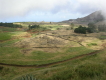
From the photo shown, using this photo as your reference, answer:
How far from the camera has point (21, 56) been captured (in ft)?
69.8

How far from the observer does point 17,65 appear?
17391mm

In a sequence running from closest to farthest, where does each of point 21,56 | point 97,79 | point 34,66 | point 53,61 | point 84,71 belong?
point 97,79 < point 84,71 < point 34,66 < point 53,61 < point 21,56

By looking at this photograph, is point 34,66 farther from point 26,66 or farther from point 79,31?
point 79,31

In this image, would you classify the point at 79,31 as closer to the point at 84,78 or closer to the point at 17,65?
the point at 17,65

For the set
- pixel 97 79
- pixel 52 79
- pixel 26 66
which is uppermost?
pixel 97 79

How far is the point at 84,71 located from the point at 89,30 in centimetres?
4414

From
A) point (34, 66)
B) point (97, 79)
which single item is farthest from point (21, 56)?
point (97, 79)

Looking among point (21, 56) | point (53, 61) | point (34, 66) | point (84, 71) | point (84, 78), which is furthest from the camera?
point (21, 56)

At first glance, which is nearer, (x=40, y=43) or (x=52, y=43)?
(x=40, y=43)

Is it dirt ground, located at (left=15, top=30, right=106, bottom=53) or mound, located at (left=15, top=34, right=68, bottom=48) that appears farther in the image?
mound, located at (left=15, top=34, right=68, bottom=48)

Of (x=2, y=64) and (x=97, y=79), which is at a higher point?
(x=97, y=79)

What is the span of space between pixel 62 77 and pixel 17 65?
1212 cm

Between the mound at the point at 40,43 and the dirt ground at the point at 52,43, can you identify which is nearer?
the dirt ground at the point at 52,43

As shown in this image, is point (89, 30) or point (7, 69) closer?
point (7, 69)
